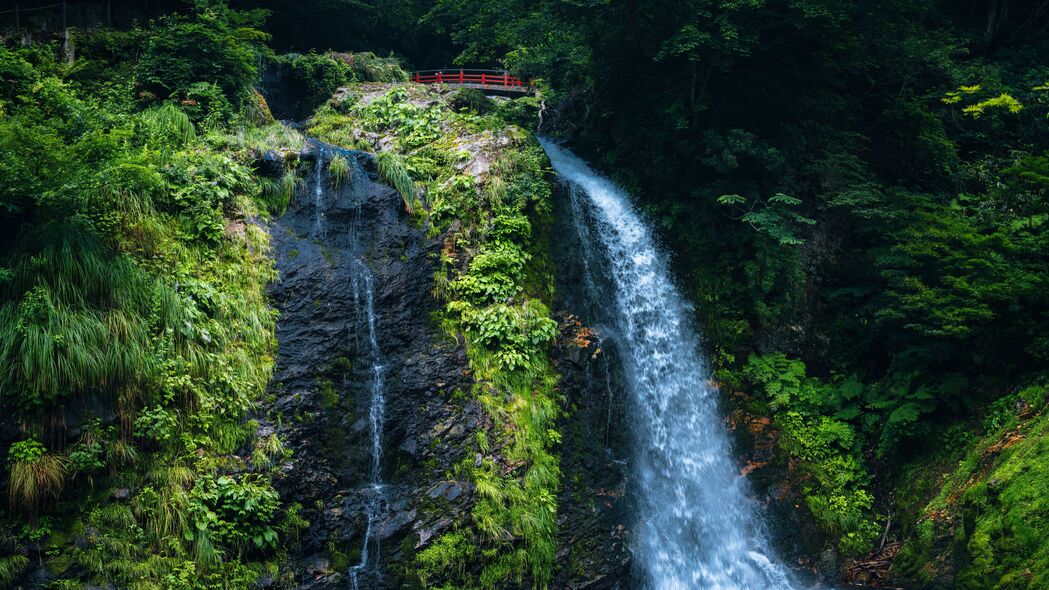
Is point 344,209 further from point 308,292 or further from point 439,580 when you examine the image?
point 439,580

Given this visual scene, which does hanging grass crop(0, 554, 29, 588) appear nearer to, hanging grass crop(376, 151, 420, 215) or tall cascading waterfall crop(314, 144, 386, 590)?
tall cascading waterfall crop(314, 144, 386, 590)

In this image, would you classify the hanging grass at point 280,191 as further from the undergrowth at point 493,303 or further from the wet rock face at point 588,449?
the wet rock face at point 588,449

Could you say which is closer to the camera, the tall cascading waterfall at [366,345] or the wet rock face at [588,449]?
the tall cascading waterfall at [366,345]

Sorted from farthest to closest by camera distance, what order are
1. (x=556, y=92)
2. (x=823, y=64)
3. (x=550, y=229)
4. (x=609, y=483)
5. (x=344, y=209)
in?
(x=556, y=92) < (x=823, y=64) < (x=550, y=229) < (x=344, y=209) < (x=609, y=483)

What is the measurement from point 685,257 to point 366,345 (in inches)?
283

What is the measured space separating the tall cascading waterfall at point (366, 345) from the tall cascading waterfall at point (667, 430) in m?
4.00

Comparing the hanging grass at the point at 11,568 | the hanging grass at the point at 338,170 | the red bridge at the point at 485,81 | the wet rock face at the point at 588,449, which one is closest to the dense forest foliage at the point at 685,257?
the hanging grass at the point at 11,568

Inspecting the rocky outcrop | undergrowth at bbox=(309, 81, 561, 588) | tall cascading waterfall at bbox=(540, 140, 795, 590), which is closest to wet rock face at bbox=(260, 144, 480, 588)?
the rocky outcrop

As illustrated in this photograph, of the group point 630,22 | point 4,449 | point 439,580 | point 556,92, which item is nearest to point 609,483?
point 439,580

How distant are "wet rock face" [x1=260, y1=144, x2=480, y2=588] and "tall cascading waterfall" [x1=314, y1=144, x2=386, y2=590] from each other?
0.02 meters

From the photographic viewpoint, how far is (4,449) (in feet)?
20.4

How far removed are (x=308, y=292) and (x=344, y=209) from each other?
1.92 m

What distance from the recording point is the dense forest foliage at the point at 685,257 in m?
6.79

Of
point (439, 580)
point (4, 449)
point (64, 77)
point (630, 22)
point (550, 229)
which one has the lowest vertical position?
point (439, 580)
